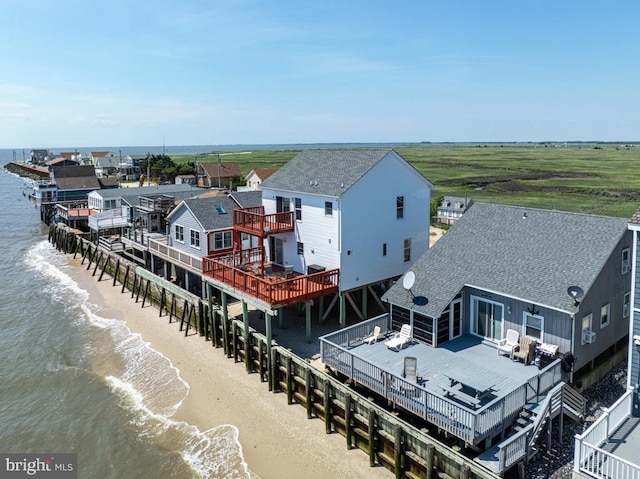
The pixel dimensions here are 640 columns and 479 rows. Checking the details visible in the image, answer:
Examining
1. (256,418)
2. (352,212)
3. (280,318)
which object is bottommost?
(256,418)

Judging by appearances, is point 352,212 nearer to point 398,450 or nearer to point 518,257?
point 518,257

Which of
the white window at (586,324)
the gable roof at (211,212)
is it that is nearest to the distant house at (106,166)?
the gable roof at (211,212)

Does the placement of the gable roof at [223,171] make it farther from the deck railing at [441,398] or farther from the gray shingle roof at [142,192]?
the deck railing at [441,398]

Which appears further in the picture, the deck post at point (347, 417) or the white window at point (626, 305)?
the white window at point (626, 305)

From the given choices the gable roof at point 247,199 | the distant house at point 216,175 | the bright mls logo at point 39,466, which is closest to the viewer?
the bright mls logo at point 39,466

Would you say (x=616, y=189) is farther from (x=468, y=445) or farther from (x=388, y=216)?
(x=468, y=445)

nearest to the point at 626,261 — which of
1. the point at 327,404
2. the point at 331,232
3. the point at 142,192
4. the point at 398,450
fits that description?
the point at 398,450

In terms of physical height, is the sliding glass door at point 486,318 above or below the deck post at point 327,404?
above
